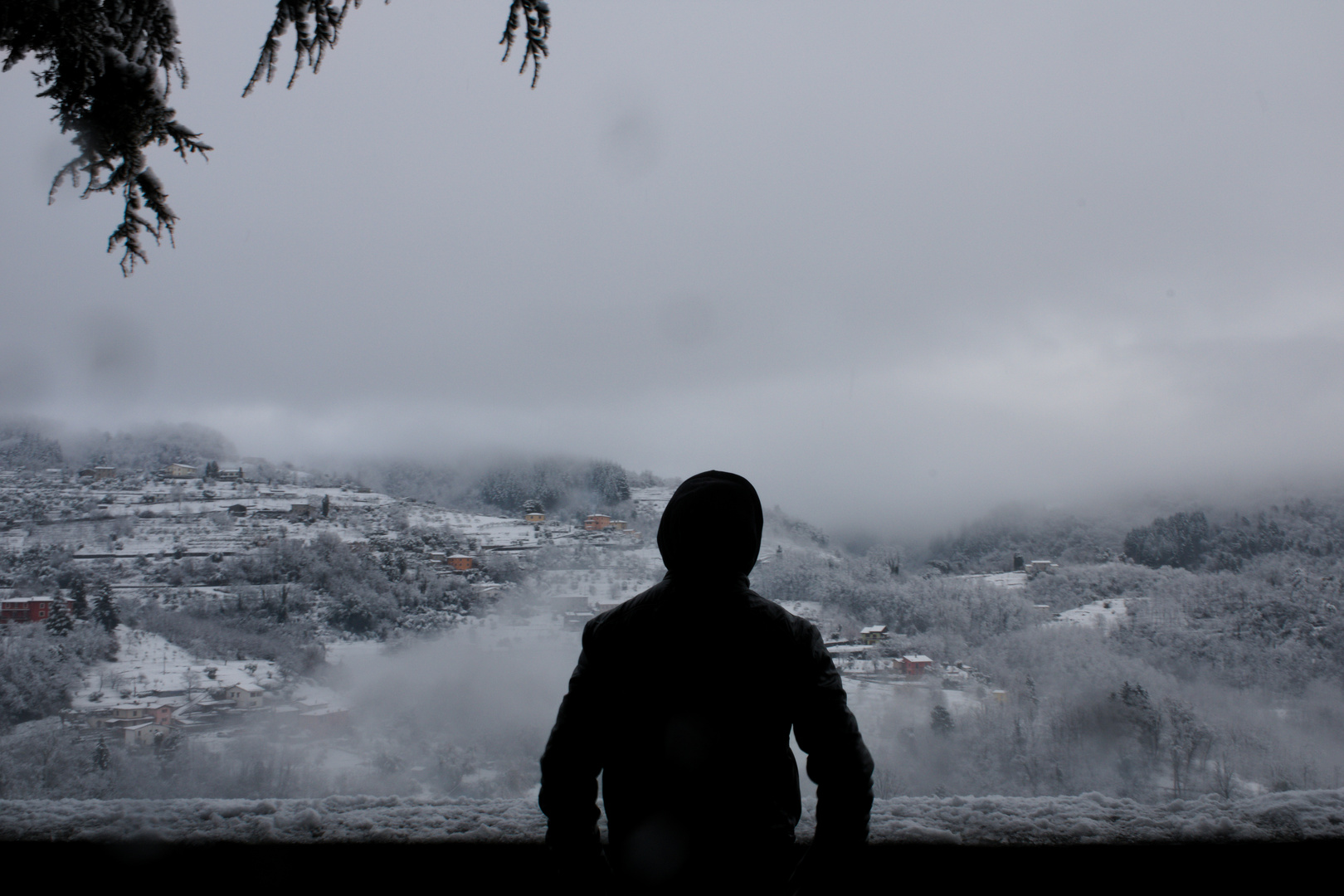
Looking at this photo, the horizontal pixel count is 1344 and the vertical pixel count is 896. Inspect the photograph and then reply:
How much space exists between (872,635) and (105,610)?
3.44 meters

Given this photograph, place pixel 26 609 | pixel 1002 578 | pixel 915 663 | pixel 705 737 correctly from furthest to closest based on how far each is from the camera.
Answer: pixel 1002 578, pixel 915 663, pixel 26 609, pixel 705 737

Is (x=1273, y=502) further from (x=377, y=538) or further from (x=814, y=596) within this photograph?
(x=377, y=538)

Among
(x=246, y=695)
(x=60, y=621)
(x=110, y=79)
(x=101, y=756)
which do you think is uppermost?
(x=110, y=79)

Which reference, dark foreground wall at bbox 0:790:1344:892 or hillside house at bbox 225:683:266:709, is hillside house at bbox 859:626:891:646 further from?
hillside house at bbox 225:683:266:709

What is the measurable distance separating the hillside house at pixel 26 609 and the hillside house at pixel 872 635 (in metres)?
3.51

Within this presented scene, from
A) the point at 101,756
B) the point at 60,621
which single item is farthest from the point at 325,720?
the point at 60,621

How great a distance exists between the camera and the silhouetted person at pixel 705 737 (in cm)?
97

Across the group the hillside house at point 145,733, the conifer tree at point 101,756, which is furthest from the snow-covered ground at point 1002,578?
the conifer tree at point 101,756

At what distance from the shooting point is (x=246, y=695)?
275cm

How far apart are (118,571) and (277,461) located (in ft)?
2.89

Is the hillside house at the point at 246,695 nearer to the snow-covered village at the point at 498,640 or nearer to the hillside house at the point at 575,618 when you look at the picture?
the snow-covered village at the point at 498,640

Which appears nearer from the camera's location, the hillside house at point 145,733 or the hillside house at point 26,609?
the hillside house at point 145,733

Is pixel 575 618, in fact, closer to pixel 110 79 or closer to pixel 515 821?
pixel 515 821

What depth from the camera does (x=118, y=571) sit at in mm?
2887
